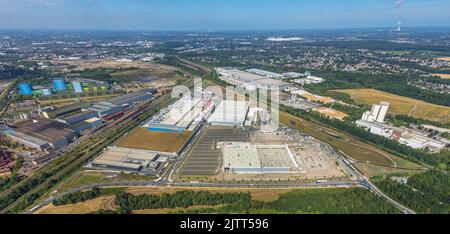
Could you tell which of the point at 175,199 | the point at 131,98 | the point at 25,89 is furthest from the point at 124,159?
the point at 25,89

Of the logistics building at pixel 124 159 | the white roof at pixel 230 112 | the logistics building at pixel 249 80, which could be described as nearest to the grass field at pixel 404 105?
the logistics building at pixel 249 80

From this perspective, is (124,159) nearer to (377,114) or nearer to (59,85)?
(377,114)

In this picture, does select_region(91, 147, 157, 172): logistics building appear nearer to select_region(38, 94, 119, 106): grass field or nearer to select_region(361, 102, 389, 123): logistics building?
select_region(38, 94, 119, 106): grass field

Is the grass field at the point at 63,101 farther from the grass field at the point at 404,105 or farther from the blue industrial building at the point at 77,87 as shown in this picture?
the grass field at the point at 404,105
